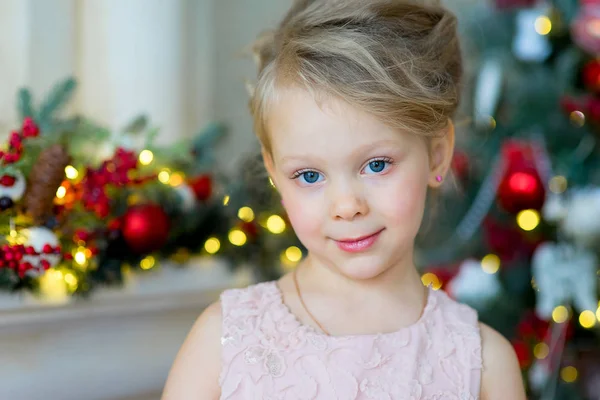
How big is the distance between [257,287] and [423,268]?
40.5 inches

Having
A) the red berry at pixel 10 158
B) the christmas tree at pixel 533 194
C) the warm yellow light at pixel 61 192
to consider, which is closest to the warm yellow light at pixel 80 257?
the warm yellow light at pixel 61 192

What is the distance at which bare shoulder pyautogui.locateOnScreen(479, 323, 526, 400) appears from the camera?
1.14 m

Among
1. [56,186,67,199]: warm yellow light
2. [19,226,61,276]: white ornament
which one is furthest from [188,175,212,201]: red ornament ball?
[19,226,61,276]: white ornament

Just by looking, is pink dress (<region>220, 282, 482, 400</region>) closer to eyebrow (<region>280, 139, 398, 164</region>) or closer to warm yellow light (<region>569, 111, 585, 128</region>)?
eyebrow (<region>280, 139, 398, 164</region>)

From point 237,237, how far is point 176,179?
20cm

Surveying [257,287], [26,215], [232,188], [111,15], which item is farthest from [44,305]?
[111,15]

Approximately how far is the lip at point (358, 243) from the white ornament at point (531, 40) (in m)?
1.07

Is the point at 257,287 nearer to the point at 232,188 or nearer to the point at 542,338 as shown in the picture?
the point at 232,188

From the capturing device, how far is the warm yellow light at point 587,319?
1904mm

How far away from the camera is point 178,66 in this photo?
1.93 metres

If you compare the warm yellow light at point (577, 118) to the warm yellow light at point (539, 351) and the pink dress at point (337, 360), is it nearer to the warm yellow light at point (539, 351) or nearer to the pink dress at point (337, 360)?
the warm yellow light at point (539, 351)

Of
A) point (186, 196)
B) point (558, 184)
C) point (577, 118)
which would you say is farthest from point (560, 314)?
point (186, 196)

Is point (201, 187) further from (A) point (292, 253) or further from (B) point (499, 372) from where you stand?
(B) point (499, 372)

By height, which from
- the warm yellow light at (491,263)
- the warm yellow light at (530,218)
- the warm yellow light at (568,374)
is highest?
the warm yellow light at (530,218)
